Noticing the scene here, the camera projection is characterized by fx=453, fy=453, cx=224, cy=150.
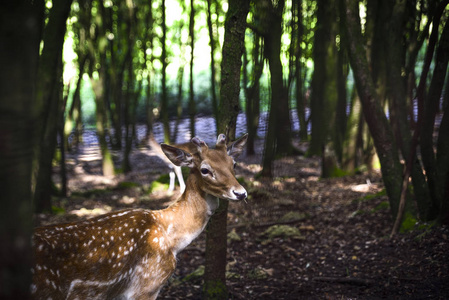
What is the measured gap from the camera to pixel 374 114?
701cm

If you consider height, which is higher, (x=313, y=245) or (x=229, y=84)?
(x=229, y=84)

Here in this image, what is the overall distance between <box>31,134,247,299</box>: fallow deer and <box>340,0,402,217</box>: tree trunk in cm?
321

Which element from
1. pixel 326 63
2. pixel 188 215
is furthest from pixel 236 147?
pixel 326 63

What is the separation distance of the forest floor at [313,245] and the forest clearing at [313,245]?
0.04 feet

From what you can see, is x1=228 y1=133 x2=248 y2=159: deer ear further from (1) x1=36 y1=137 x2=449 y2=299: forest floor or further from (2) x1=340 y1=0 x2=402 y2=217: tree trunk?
(2) x1=340 y1=0 x2=402 y2=217: tree trunk

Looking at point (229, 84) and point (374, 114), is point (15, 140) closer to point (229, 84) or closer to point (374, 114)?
point (229, 84)

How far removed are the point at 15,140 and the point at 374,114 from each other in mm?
6232

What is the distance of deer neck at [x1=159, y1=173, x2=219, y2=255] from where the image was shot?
4309 mm

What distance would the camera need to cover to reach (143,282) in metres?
4.06

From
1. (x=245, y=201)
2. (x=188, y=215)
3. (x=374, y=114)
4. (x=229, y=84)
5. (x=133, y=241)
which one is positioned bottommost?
(x=133, y=241)

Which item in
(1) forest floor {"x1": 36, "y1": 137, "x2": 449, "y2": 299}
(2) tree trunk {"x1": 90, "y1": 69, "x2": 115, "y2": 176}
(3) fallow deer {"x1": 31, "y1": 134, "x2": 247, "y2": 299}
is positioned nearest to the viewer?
(3) fallow deer {"x1": 31, "y1": 134, "x2": 247, "y2": 299}

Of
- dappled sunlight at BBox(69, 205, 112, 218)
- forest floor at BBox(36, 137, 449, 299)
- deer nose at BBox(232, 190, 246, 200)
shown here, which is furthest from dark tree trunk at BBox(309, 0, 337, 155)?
deer nose at BBox(232, 190, 246, 200)

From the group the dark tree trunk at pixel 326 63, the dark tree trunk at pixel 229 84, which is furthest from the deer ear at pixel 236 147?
the dark tree trunk at pixel 326 63

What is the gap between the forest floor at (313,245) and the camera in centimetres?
541
